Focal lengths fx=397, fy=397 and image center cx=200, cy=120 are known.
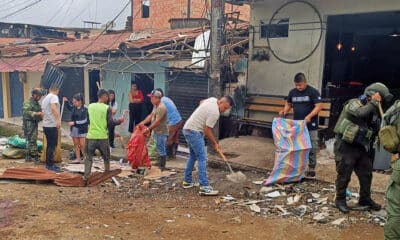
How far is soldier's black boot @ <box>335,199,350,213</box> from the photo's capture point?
490 centimetres

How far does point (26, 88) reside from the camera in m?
17.1

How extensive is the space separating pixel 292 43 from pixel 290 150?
13.1ft

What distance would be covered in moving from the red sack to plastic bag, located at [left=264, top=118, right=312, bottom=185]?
2.52 meters

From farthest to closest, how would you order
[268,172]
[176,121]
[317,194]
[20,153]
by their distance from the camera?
[20,153] → [176,121] → [268,172] → [317,194]

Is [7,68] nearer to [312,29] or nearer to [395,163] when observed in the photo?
[312,29]

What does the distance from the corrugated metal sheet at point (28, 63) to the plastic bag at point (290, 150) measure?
9284 mm

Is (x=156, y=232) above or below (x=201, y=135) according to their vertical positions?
below

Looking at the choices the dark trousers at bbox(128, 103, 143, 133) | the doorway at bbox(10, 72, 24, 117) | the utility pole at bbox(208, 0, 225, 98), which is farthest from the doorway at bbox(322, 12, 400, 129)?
the doorway at bbox(10, 72, 24, 117)

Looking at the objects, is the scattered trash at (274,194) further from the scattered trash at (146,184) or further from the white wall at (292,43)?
the white wall at (292,43)

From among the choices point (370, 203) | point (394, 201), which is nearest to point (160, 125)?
point (370, 203)

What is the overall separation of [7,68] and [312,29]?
1147 cm

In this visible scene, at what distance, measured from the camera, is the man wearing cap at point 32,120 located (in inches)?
317

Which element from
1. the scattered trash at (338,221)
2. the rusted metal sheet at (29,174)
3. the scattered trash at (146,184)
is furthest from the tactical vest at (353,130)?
the rusted metal sheet at (29,174)

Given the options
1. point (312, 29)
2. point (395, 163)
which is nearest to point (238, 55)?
point (312, 29)
